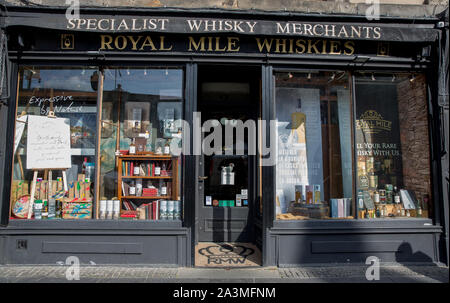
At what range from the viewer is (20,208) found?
511cm

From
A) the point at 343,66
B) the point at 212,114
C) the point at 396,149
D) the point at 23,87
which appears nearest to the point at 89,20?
the point at 23,87

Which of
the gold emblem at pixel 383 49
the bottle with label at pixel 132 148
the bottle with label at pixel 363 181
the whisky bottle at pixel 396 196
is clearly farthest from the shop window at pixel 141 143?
the whisky bottle at pixel 396 196

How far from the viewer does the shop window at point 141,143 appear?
17.5 ft

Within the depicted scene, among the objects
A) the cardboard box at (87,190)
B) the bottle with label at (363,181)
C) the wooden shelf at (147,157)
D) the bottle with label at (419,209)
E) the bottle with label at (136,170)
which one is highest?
the wooden shelf at (147,157)

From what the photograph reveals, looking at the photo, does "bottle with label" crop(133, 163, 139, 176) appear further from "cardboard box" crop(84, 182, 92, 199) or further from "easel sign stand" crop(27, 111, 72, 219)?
"easel sign stand" crop(27, 111, 72, 219)

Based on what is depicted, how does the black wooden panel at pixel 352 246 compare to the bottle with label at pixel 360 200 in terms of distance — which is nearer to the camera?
the black wooden panel at pixel 352 246

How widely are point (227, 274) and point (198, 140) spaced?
238 centimetres

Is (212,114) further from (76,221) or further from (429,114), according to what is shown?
(429,114)

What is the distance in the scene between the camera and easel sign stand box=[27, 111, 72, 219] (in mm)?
5297

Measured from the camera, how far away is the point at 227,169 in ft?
20.8

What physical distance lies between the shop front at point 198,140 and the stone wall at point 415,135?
21 mm

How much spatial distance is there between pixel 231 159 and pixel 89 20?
3.77 m

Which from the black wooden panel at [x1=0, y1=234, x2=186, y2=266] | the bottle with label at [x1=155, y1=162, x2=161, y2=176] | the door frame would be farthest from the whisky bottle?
the bottle with label at [x1=155, y1=162, x2=161, y2=176]

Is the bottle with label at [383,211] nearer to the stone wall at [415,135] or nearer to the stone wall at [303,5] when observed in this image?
the stone wall at [415,135]
